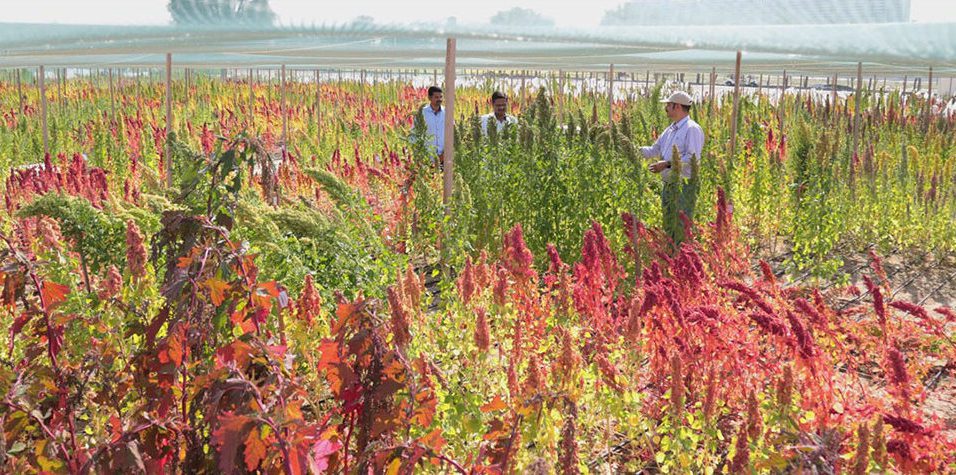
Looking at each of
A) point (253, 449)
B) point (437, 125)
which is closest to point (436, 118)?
point (437, 125)

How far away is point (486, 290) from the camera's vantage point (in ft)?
12.5

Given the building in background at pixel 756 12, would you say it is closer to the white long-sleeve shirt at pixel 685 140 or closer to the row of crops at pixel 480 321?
the row of crops at pixel 480 321

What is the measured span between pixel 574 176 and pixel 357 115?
984cm

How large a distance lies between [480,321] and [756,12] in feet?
6.00

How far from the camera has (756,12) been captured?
329cm

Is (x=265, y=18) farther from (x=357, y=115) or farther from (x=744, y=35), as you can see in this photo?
(x=357, y=115)

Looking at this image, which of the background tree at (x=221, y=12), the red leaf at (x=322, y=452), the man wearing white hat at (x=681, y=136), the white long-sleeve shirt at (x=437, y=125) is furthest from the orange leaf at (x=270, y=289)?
the white long-sleeve shirt at (x=437, y=125)

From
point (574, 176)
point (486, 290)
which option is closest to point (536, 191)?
point (574, 176)

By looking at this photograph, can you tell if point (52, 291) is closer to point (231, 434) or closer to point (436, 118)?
point (231, 434)

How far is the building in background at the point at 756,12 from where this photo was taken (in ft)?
10.2

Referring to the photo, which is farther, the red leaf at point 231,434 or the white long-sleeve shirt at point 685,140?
the white long-sleeve shirt at point 685,140

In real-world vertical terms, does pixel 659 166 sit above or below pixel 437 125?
below

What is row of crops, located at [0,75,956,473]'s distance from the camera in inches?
64.8

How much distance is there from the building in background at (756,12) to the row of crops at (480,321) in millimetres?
935
